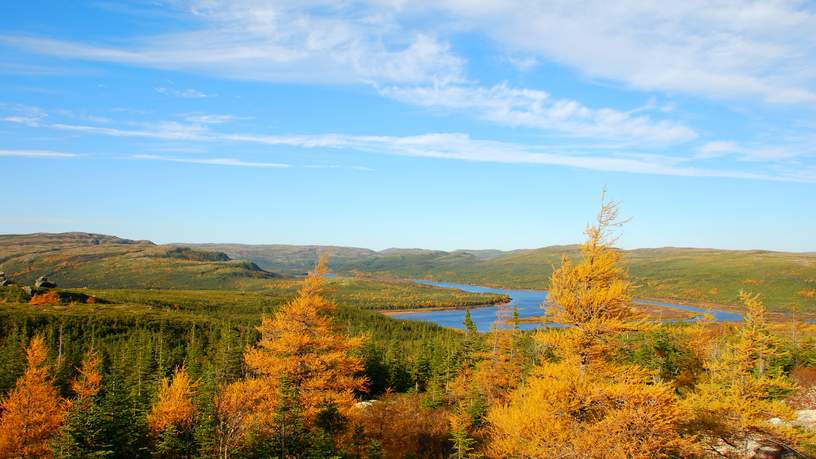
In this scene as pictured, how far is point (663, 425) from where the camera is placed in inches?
578

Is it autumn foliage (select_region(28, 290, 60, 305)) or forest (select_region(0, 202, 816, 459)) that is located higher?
forest (select_region(0, 202, 816, 459))

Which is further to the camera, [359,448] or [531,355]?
[531,355]

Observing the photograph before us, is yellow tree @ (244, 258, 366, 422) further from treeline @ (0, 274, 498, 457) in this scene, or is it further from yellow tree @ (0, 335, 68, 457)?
yellow tree @ (0, 335, 68, 457)

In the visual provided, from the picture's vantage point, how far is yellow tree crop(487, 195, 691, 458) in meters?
14.7

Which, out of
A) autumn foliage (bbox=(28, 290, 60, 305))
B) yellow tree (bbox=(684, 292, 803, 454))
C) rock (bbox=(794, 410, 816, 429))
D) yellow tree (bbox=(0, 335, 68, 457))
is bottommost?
autumn foliage (bbox=(28, 290, 60, 305))

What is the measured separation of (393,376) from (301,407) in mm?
55586

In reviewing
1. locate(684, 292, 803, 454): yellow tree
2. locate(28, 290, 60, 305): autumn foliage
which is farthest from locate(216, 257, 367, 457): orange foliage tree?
locate(28, 290, 60, 305): autumn foliage

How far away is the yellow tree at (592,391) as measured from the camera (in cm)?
1470

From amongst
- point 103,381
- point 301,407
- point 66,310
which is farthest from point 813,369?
point 66,310

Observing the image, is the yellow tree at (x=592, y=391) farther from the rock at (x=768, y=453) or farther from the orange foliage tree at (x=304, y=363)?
the rock at (x=768, y=453)

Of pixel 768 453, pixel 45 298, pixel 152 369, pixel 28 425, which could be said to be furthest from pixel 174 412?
pixel 45 298

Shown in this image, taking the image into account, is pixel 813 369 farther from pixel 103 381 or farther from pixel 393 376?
pixel 103 381

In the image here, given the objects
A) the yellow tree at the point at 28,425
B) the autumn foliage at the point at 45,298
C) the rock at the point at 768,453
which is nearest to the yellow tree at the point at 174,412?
the yellow tree at the point at 28,425

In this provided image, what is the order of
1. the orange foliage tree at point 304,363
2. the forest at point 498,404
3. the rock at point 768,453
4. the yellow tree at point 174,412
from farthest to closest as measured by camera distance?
the yellow tree at point 174,412 → the rock at point 768,453 → the orange foliage tree at point 304,363 → the forest at point 498,404
